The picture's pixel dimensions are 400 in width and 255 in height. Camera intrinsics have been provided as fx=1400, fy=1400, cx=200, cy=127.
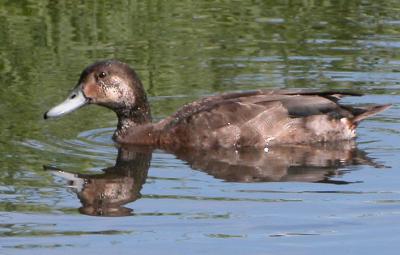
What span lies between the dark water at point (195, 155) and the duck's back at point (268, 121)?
232 mm

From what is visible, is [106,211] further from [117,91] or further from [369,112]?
[369,112]

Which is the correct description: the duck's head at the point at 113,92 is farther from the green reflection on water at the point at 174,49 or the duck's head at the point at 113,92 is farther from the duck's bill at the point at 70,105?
the green reflection on water at the point at 174,49

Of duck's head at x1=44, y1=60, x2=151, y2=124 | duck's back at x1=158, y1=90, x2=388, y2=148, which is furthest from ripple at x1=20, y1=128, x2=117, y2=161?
duck's back at x1=158, y1=90, x2=388, y2=148

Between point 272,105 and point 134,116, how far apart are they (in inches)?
51.0

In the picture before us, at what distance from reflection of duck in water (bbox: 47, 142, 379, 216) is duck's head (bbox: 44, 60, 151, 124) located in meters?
0.59

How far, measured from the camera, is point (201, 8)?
17.2m

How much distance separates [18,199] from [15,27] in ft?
21.6

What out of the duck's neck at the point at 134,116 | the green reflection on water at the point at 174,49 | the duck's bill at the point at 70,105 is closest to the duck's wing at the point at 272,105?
the duck's neck at the point at 134,116

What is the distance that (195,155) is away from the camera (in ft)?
37.7

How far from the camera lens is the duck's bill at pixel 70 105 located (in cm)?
1193

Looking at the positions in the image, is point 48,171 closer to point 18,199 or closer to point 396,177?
point 18,199

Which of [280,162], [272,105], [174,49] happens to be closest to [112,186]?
[280,162]

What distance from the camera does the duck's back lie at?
1176 cm

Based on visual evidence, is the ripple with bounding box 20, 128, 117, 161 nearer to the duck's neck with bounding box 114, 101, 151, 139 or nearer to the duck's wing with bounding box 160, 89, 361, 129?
the duck's neck with bounding box 114, 101, 151, 139
